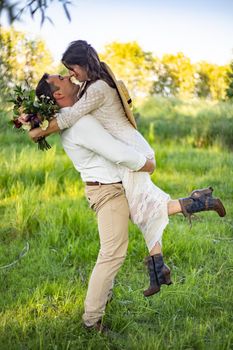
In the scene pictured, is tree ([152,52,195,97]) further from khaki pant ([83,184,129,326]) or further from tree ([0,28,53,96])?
khaki pant ([83,184,129,326])

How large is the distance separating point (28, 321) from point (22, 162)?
4.14m

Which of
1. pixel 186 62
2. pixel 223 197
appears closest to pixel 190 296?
pixel 223 197

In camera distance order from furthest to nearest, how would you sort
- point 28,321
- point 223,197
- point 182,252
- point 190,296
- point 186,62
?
point 186,62
point 223,197
point 182,252
point 190,296
point 28,321

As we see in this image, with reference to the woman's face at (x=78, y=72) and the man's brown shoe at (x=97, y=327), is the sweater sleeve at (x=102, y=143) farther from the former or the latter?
the man's brown shoe at (x=97, y=327)

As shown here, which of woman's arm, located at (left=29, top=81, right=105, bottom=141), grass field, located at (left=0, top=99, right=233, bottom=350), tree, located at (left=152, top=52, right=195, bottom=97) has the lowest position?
tree, located at (left=152, top=52, right=195, bottom=97)

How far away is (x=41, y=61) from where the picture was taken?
921 centimetres

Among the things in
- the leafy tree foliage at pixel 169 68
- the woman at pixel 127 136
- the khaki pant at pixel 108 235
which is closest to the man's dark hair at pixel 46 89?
the woman at pixel 127 136

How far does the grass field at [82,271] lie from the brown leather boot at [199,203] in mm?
676

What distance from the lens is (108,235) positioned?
10.2ft

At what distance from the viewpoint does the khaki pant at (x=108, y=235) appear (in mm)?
3104

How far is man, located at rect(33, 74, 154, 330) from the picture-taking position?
3.02 m

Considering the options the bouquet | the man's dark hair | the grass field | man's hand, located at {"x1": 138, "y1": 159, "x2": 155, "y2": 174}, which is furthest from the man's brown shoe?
the man's dark hair

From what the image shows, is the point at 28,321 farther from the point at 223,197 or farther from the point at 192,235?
the point at 223,197

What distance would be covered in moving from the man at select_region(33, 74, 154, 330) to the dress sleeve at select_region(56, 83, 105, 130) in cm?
5
